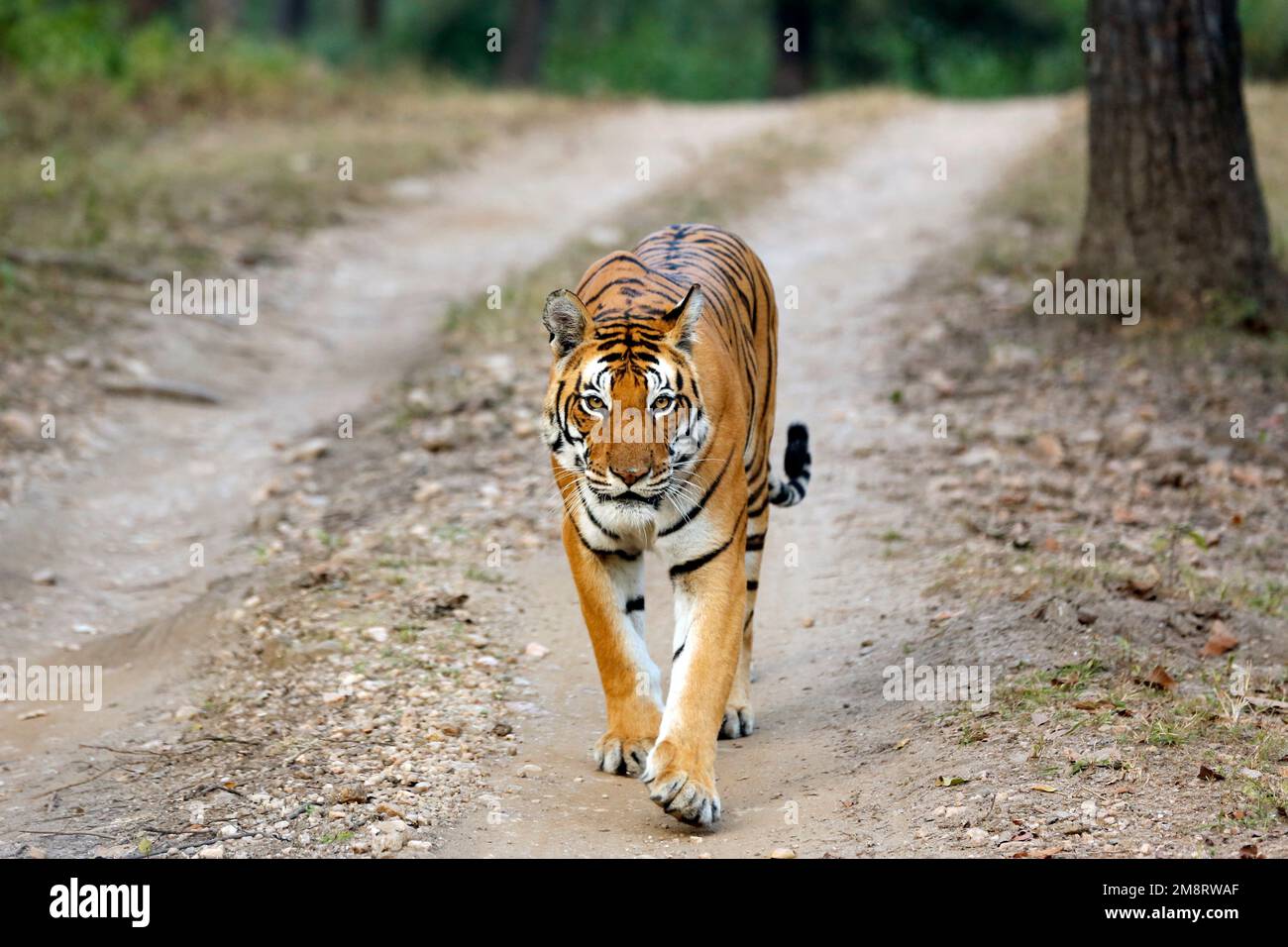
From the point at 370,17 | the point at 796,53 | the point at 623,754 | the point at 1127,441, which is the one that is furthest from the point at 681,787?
the point at 370,17

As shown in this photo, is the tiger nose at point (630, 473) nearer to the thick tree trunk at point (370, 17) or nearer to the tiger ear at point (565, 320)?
the tiger ear at point (565, 320)

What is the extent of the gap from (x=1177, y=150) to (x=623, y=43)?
2795 cm

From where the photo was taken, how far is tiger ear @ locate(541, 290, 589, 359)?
499 centimetres

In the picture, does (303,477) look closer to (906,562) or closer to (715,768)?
(906,562)

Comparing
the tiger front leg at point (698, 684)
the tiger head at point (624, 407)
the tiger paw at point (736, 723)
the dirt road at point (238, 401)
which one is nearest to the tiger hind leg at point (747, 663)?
the tiger paw at point (736, 723)

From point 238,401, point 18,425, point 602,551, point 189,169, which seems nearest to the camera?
point 602,551

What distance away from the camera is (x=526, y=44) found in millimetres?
28875

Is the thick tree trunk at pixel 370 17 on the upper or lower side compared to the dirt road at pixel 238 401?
upper

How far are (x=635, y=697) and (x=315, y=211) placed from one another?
9.91 meters

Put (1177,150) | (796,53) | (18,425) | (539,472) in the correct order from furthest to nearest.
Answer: (796,53) < (1177,150) < (18,425) < (539,472)

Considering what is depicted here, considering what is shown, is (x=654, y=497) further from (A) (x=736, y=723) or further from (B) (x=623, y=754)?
(A) (x=736, y=723)

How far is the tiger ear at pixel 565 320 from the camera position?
499 cm

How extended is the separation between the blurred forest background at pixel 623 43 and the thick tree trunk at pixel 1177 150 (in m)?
11.6
